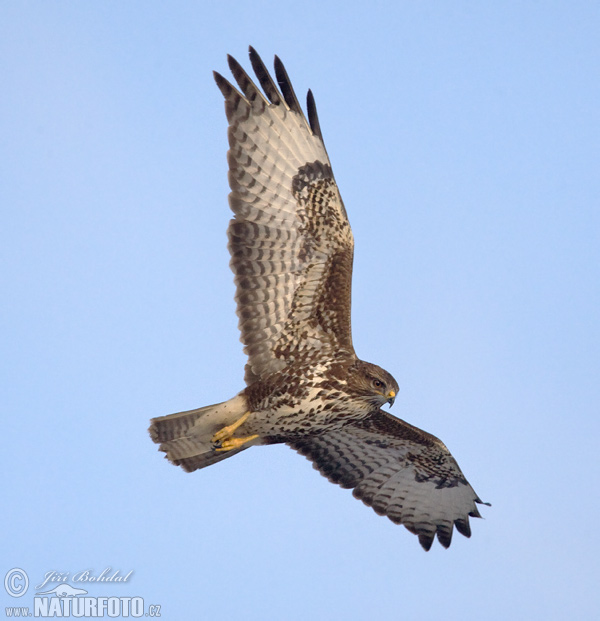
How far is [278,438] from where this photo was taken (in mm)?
10094

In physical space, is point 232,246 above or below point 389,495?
above

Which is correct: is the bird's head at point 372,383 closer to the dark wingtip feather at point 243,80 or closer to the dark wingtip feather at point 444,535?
the dark wingtip feather at point 444,535

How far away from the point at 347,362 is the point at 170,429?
2.00 m

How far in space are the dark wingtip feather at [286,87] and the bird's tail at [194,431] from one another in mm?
3066

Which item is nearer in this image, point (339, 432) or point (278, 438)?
point (278, 438)

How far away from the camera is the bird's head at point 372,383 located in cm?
924

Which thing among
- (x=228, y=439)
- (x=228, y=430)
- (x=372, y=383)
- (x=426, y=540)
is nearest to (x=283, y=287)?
(x=372, y=383)

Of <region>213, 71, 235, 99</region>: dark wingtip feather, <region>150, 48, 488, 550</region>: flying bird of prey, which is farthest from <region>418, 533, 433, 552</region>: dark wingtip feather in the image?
<region>213, 71, 235, 99</region>: dark wingtip feather

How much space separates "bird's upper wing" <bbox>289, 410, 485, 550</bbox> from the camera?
1112cm

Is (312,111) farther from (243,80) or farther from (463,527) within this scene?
(463,527)

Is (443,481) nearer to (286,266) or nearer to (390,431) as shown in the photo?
(390,431)

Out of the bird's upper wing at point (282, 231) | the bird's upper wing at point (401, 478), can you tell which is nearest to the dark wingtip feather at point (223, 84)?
the bird's upper wing at point (282, 231)

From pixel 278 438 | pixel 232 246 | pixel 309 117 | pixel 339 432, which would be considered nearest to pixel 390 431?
pixel 339 432

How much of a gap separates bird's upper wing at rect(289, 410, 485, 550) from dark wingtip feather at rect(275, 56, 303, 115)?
13.0ft
